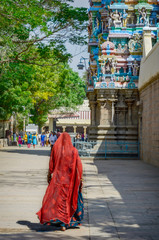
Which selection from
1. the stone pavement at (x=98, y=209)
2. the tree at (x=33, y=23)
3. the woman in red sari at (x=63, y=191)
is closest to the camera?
the stone pavement at (x=98, y=209)

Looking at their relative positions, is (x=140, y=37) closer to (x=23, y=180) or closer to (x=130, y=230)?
(x=23, y=180)

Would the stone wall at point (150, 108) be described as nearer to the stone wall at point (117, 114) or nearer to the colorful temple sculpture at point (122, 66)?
the stone wall at point (117, 114)

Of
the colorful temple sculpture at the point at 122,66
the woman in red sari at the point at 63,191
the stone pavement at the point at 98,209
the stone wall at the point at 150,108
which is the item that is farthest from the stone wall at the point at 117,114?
the woman in red sari at the point at 63,191

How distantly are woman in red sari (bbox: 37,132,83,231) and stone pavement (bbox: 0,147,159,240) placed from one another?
20 cm

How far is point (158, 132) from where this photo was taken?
16391 mm

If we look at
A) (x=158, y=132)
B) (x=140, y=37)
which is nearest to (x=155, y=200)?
(x=158, y=132)

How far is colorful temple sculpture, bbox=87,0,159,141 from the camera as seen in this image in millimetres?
22531

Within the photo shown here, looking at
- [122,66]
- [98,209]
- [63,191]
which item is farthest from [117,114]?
[63,191]

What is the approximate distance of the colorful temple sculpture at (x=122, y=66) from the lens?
73.9 ft

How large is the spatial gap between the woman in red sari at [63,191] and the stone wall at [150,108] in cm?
1037

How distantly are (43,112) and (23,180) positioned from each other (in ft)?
119

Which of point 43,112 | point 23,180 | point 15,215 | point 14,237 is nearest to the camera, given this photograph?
point 14,237

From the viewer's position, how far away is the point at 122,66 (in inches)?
915

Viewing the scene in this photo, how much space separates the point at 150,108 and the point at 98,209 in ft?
37.1
